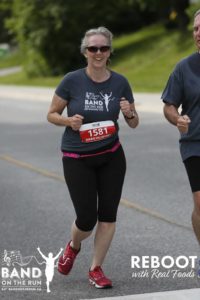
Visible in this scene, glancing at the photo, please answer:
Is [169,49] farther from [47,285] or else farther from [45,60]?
[47,285]

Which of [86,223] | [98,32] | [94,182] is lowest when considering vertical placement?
[86,223]

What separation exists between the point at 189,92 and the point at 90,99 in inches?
26.7

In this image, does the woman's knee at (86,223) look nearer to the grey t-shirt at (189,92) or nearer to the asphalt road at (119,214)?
the asphalt road at (119,214)

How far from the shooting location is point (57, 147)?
1445cm

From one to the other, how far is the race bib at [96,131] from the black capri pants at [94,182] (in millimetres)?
149

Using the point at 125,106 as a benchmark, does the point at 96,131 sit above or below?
below

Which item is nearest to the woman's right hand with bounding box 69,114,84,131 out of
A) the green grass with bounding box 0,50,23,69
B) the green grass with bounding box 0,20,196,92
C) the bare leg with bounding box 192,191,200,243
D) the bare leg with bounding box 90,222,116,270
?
the bare leg with bounding box 90,222,116,270

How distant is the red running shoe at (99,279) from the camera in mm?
5609

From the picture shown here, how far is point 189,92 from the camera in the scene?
5.45 metres

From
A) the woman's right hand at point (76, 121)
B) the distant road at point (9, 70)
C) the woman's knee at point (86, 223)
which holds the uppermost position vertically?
the woman's right hand at point (76, 121)

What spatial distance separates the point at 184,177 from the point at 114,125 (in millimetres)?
5305

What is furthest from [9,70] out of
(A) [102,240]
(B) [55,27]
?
(A) [102,240]

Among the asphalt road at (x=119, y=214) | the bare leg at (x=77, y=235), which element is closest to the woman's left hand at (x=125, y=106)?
the bare leg at (x=77, y=235)

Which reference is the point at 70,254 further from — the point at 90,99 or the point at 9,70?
the point at 9,70
